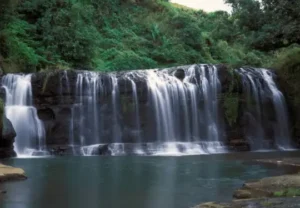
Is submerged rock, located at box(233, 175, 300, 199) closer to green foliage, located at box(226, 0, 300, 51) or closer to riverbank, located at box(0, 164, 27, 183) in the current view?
green foliage, located at box(226, 0, 300, 51)

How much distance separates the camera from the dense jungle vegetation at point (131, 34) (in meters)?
14.5

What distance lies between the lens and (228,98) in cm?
2397

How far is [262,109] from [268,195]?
52.7ft

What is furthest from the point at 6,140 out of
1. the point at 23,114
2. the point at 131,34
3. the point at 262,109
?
the point at 131,34

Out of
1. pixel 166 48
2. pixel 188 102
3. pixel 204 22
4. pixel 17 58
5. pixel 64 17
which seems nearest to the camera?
pixel 188 102

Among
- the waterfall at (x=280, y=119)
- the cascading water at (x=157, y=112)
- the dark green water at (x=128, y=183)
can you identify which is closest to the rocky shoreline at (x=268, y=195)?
the dark green water at (x=128, y=183)

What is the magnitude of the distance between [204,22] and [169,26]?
8.71 meters

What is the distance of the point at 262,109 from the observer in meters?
Result: 24.7

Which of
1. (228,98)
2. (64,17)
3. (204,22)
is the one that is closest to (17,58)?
(64,17)

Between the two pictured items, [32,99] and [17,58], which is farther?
[17,58]

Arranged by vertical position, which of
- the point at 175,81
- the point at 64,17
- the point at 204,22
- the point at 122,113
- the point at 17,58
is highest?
the point at 204,22

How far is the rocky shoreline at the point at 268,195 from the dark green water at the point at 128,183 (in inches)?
18.6

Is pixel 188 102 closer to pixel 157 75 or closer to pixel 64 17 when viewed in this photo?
pixel 157 75

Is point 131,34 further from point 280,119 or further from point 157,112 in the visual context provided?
point 280,119
